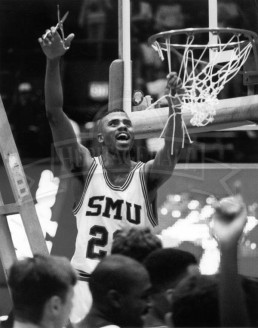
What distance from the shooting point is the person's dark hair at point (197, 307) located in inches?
148

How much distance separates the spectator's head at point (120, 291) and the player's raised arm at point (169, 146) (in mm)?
1209

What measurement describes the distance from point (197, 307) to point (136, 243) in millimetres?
949

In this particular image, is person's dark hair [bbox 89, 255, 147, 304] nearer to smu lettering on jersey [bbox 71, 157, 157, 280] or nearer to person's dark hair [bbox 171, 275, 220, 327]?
person's dark hair [bbox 171, 275, 220, 327]

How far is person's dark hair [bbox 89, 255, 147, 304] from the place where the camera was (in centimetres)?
416

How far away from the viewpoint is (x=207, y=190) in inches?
242

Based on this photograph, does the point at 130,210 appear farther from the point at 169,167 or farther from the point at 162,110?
the point at 162,110

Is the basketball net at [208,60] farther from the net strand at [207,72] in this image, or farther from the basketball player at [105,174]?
the basketball player at [105,174]

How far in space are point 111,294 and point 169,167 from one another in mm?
1512

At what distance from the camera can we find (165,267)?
4.43m

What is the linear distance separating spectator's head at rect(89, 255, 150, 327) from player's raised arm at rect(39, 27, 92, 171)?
132cm

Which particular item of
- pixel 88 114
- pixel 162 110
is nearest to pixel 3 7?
pixel 88 114

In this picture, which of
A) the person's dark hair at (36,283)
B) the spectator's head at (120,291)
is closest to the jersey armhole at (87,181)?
the spectator's head at (120,291)

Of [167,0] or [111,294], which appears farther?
[167,0]

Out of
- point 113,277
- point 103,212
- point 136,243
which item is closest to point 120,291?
point 113,277
